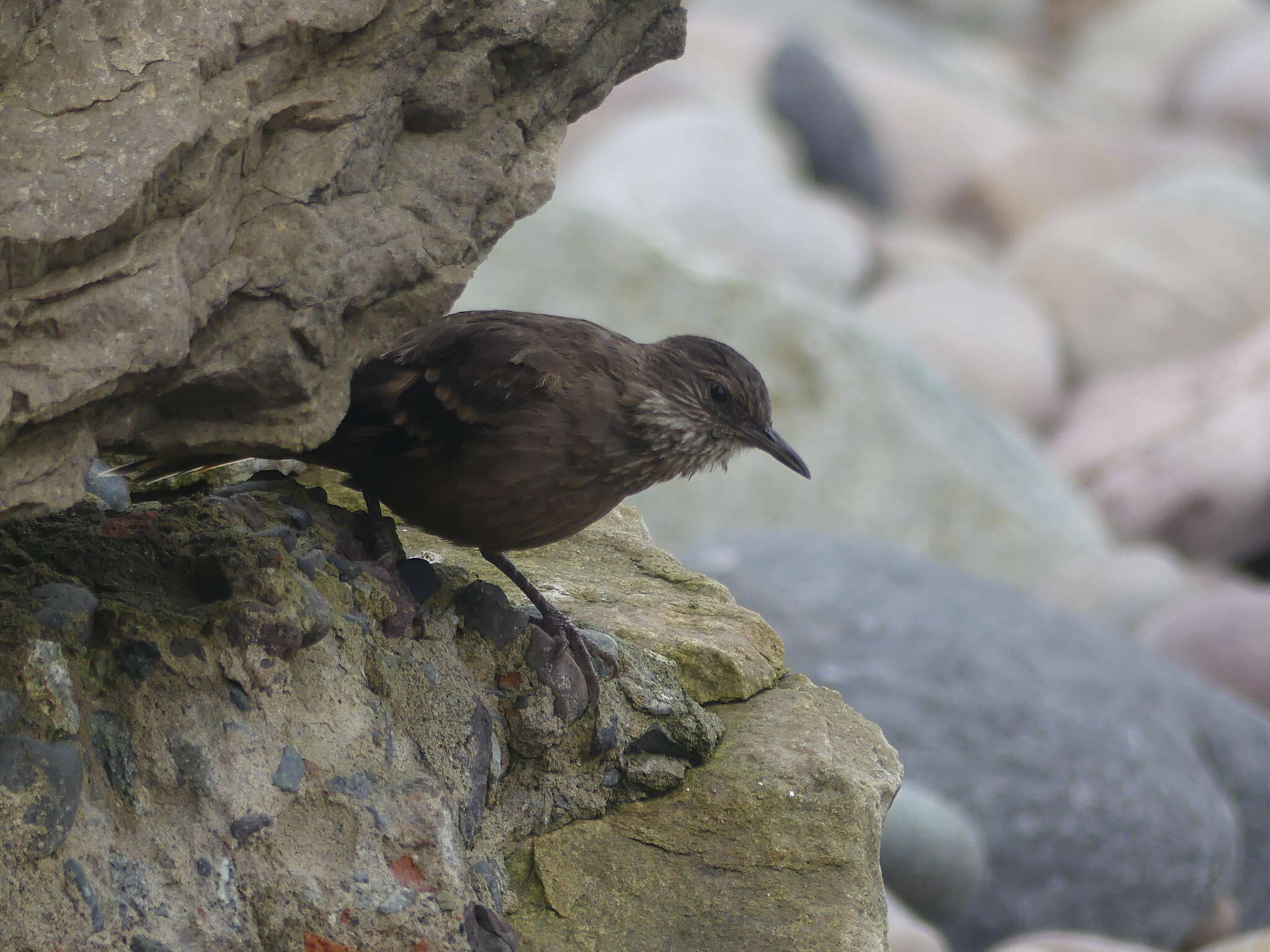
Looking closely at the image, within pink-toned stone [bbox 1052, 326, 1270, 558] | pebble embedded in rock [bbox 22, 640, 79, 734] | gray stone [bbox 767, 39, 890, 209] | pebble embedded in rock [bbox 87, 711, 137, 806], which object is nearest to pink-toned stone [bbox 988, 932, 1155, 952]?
pebble embedded in rock [bbox 87, 711, 137, 806]

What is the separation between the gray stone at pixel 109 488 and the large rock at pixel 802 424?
601cm

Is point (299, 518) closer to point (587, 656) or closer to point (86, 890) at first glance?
point (587, 656)

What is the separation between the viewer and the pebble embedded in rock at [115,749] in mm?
2990

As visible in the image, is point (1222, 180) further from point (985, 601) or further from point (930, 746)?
point (930, 746)

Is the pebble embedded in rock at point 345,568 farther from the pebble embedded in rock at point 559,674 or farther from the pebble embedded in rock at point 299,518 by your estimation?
the pebble embedded in rock at point 559,674

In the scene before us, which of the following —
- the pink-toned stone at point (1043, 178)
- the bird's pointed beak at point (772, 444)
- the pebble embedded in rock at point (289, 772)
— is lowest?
the pebble embedded in rock at point (289, 772)

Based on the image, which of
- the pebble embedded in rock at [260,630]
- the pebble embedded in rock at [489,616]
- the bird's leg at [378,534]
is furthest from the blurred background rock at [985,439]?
the pebble embedded in rock at [260,630]

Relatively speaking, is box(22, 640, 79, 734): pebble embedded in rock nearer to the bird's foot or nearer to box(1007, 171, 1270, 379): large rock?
the bird's foot

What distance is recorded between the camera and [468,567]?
15.1 feet

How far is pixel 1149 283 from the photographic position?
48.7 feet

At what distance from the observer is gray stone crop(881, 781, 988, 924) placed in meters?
6.44

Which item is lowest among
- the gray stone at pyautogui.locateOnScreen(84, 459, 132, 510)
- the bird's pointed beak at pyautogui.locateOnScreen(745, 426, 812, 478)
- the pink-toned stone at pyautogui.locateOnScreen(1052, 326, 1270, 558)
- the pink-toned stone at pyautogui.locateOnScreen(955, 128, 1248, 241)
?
the gray stone at pyautogui.locateOnScreen(84, 459, 132, 510)

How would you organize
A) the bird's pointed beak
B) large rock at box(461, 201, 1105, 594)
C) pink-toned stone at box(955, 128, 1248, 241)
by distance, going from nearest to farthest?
Answer: 1. the bird's pointed beak
2. large rock at box(461, 201, 1105, 594)
3. pink-toned stone at box(955, 128, 1248, 241)

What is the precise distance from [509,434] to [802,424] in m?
6.32
